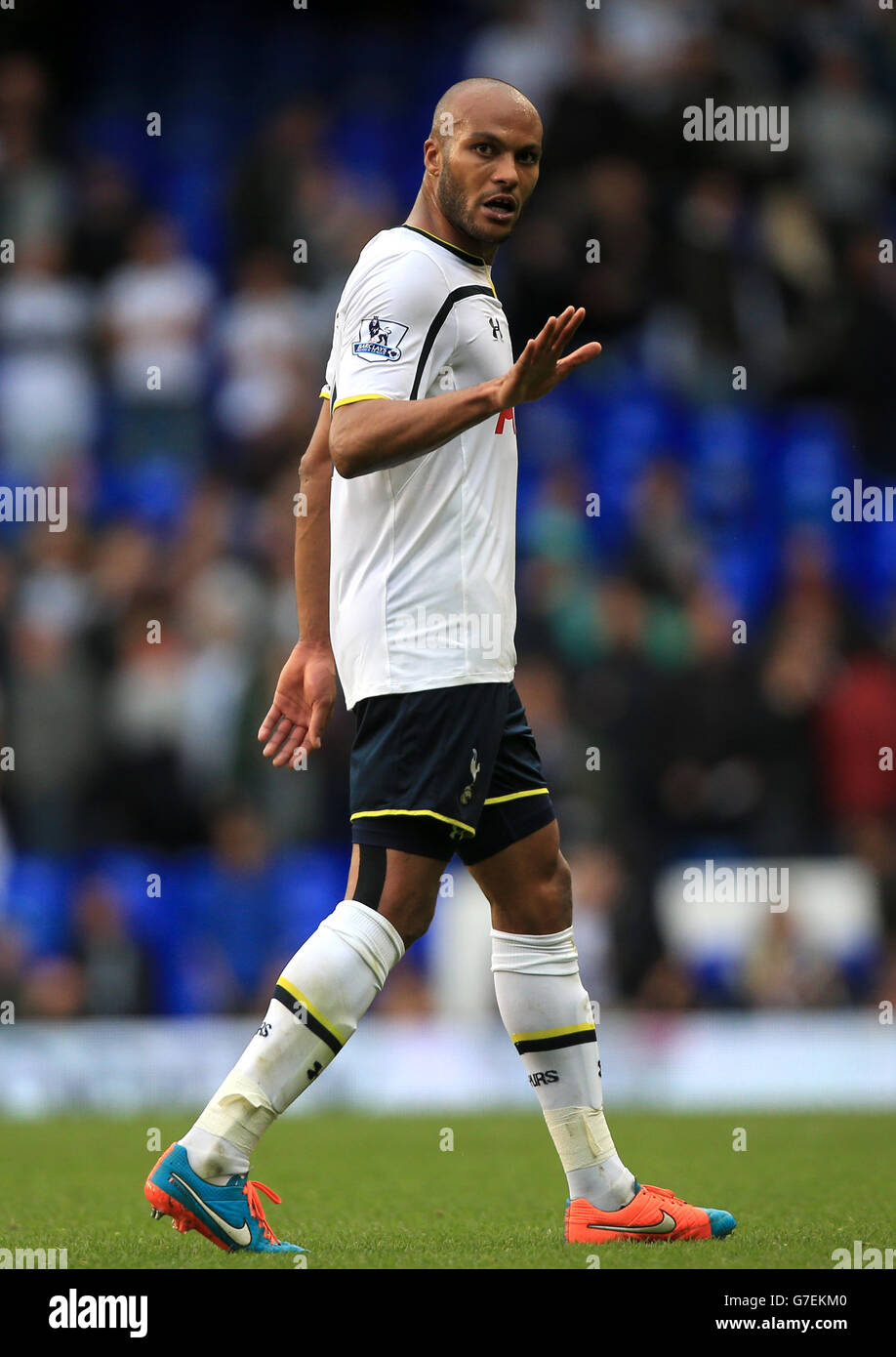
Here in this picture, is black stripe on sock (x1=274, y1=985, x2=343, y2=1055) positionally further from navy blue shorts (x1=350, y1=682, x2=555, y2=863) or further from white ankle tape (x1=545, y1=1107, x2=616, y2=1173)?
white ankle tape (x1=545, y1=1107, x2=616, y2=1173)

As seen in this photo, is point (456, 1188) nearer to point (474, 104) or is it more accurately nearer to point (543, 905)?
point (543, 905)

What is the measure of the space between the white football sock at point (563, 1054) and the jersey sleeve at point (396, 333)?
1.25m

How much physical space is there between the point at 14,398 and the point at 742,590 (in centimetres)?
449

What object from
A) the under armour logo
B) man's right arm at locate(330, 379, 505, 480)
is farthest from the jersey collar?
the under armour logo

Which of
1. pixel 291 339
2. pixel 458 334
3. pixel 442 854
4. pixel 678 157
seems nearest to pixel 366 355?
pixel 458 334

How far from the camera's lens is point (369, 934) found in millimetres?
3914

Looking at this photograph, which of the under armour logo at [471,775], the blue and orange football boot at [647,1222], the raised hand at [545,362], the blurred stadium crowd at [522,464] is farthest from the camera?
the blurred stadium crowd at [522,464]

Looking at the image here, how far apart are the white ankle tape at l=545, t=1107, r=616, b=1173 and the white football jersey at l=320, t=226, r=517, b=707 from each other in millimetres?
981

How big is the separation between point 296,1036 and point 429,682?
0.75 meters

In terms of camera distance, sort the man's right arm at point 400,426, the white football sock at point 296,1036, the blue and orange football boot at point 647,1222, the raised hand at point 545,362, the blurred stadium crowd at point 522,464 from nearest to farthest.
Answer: the raised hand at point 545,362 → the man's right arm at point 400,426 → the white football sock at point 296,1036 → the blue and orange football boot at point 647,1222 → the blurred stadium crowd at point 522,464

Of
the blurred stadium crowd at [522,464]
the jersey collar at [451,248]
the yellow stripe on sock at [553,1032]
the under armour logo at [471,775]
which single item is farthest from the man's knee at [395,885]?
the blurred stadium crowd at [522,464]

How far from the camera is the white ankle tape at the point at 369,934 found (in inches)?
154

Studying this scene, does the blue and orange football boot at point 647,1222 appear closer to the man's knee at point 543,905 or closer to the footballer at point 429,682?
the footballer at point 429,682

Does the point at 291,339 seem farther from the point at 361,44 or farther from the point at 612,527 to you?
the point at 361,44
